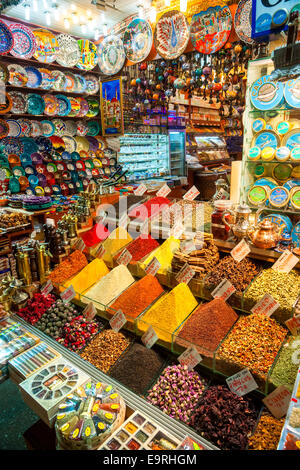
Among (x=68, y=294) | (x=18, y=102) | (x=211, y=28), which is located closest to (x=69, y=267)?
(x=68, y=294)

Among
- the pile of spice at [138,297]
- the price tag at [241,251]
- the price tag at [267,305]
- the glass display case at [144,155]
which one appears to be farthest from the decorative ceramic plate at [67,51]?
the price tag at [267,305]

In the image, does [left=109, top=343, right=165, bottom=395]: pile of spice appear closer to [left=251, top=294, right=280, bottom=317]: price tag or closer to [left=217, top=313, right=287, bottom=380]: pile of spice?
[left=217, top=313, right=287, bottom=380]: pile of spice

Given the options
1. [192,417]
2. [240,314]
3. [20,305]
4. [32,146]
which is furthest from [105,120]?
[192,417]

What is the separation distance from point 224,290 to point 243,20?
2543mm

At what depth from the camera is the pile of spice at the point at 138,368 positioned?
137 cm

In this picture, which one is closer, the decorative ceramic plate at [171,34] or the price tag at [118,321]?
the price tag at [118,321]

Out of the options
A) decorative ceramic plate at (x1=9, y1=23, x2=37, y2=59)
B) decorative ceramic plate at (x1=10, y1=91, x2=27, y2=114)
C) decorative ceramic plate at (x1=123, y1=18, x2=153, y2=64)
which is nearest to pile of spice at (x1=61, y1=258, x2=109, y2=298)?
decorative ceramic plate at (x1=123, y1=18, x2=153, y2=64)

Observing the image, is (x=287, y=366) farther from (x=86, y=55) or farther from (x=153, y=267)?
(x=86, y=55)

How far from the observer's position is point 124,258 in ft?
6.56

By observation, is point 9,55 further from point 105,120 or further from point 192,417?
point 192,417

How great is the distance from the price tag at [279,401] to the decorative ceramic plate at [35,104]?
4.82 meters

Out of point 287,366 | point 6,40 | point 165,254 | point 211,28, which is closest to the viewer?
point 287,366

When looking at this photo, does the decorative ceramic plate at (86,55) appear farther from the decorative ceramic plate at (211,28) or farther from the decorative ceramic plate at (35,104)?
the decorative ceramic plate at (211,28)

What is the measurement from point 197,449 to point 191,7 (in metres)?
4.52
